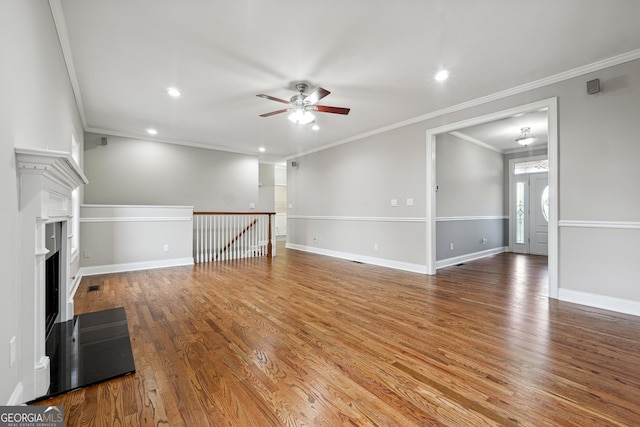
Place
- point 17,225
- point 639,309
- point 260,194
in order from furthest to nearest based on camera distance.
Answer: point 260,194, point 639,309, point 17,225

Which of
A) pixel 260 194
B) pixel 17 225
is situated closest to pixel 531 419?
pixel 17 225

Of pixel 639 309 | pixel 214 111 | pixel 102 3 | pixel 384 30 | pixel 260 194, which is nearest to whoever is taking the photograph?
pixel 102 3

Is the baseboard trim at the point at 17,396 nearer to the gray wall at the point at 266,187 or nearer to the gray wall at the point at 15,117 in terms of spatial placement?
the gray wall at the point at 15,117

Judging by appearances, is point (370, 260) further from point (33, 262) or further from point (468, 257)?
point (33, 262)

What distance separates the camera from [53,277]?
97.3 inches

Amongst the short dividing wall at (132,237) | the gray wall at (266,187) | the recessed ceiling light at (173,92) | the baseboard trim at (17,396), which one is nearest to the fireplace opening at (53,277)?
the baseboard trim at (17,396)

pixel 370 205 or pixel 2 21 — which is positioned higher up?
pixel 2 21

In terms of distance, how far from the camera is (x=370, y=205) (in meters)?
5.62

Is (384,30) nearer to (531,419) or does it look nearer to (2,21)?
(2,21)

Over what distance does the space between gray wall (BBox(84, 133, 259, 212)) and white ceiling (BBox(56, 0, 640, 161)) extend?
56.2 inches

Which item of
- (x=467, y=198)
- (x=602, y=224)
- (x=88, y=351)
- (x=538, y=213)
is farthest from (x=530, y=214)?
(x=88, y=351)

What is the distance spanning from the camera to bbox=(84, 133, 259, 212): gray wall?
5367 mm

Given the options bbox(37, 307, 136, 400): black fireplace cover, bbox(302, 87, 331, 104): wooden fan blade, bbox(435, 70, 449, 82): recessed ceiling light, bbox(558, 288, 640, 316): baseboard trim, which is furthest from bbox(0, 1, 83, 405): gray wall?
bbox(558, 288, 640, 316): baseboard trim

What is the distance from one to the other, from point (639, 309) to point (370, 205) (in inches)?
150
